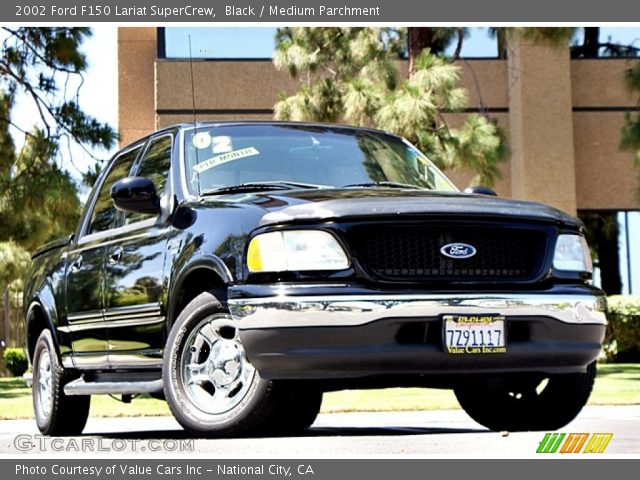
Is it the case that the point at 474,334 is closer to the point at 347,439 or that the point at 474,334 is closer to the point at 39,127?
the point at 347,439

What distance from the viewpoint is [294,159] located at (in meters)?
7.17

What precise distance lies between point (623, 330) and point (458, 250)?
17846 millimetres

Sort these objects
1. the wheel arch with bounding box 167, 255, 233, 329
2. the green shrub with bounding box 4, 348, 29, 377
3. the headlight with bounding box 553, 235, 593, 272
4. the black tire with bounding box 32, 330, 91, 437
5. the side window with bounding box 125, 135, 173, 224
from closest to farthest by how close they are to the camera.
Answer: the wheel arch with bounding box 167, 255, 233, 329 < the headlight with bounding box 553, 235, 593, 272 < the side window with bounding box 125, 135, 173, 224 < the black tire with bounding box 32, 330, 91, 437 < the green shrub with bounding box 4, 348, 29, 377

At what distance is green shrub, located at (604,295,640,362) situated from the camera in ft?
75.6

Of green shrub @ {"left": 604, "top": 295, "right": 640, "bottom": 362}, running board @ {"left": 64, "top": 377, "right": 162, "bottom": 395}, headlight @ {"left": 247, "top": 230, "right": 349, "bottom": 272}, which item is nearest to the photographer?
headlight @ {"left": 247, "top": 230, "right": 349, "bottom": 272}

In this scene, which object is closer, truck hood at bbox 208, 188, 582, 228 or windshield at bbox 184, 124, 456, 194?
truck hood at bbox 208, 188, 582, 228

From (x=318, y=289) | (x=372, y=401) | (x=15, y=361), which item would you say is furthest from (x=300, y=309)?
(x=15, y=361)

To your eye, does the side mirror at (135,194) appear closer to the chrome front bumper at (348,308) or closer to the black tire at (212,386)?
the black tire at (212,386)

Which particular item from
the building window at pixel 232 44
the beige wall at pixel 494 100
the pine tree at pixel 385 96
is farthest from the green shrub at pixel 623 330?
the building window at pixel 232 44

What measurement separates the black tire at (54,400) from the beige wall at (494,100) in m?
16.8

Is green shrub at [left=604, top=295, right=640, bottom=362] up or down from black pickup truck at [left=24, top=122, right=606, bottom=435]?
down

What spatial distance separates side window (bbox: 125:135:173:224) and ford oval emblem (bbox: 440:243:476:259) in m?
1.91

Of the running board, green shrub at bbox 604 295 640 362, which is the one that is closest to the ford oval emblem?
the running board

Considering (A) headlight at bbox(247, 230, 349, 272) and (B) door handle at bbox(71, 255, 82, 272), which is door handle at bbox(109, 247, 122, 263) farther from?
(A) headlight at bbox(247, 230, 349, 272)
